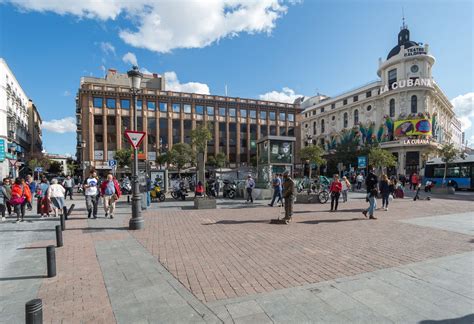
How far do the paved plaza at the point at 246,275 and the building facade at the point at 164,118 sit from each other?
37881mm

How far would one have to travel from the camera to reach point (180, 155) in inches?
1501

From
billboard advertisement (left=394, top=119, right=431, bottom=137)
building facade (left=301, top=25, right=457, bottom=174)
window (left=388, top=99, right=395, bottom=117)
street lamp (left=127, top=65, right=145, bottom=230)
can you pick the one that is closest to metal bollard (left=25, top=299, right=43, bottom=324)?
street lamp (left=127, top=65, right=145, bottom=230)

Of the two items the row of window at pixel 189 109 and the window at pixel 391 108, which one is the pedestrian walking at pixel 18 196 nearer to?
the row of window at pixel 189 109

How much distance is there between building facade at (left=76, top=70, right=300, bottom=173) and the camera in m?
42.9

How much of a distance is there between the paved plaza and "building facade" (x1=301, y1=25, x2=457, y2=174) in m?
35.1

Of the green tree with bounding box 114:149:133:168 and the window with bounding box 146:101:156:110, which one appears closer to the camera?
the green tree with bounding box 114:149:133:168

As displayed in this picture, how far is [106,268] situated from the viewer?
4559mm

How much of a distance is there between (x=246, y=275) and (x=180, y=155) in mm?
35129

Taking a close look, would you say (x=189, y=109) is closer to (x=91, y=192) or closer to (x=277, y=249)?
(x=91, y=192)

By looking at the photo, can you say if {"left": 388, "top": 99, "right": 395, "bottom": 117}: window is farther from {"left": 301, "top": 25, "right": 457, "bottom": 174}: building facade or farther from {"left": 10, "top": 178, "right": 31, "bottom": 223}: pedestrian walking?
{"left": 10, "top": 178, "right": 31, "bottom": 223}: pedestrian walking

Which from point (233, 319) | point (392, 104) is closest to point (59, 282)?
point (233, 319)

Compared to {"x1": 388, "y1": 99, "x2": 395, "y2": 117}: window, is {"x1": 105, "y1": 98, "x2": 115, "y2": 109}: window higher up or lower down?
higher up

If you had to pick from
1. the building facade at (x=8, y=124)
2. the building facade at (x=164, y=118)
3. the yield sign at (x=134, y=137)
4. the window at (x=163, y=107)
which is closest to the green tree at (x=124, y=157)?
the building facade at (x=164, y=118)

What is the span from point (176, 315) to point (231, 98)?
5168cm
